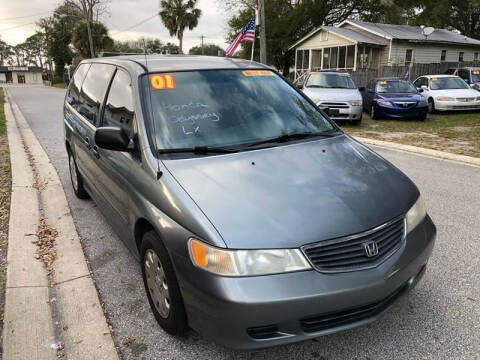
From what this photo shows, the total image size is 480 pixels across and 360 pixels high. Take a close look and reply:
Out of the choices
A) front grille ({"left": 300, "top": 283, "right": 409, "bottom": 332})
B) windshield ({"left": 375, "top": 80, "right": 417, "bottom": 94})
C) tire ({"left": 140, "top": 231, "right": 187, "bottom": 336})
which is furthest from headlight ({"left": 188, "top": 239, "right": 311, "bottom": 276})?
windshield ({"left": 375, "top": 80, "right": 417, "bottom": 94})

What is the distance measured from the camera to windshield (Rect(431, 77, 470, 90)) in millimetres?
14766

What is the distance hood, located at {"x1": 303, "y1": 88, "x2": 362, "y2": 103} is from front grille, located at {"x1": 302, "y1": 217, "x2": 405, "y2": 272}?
9.65 metres

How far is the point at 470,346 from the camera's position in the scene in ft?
8.00

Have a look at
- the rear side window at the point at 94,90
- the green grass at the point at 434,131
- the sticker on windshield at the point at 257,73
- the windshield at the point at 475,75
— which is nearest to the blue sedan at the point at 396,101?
the green grass at the point at 434,131

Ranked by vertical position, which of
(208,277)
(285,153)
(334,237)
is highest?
(285,153)

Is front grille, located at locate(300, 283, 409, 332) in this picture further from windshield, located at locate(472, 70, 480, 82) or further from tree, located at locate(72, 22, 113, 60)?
tree, located at locate(72, 22, 113, 60)

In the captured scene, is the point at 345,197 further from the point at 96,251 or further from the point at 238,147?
the point at 96,251

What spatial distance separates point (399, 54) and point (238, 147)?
89.7 ft

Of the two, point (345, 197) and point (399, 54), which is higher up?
point (399, 54)

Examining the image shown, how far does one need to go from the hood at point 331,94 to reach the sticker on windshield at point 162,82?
881cm

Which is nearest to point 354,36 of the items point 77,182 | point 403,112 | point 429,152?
point 403,112

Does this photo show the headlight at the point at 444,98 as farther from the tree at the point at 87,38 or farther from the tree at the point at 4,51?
the tree at the point at 4,51

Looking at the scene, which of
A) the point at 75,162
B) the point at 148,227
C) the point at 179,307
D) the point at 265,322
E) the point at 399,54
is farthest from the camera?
the point at 399,54

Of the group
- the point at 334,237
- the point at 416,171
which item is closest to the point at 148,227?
the point at 334,237
